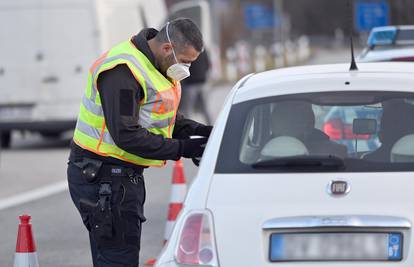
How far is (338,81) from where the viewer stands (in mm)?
5395

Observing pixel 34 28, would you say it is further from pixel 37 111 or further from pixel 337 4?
pixel 337 4

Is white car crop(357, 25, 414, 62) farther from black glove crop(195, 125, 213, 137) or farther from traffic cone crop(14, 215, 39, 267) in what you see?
traffic cone crop(14, 215, 39, 267)

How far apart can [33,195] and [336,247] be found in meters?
8.94

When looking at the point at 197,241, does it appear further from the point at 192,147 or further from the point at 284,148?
the point at 192,147

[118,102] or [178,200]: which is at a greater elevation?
[118,102]

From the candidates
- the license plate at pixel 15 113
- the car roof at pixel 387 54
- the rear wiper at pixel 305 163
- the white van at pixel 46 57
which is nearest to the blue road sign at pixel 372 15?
the white van at pixel 46 57

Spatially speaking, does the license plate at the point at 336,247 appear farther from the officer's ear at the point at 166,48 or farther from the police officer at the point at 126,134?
the officer's ear at the point at 166,48

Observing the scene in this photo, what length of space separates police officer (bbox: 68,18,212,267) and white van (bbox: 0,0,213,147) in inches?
481

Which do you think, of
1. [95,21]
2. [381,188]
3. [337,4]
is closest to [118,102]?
[381,188]

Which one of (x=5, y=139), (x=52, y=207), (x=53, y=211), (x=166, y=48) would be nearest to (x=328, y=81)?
(x=166, y=48)

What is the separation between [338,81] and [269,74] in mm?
516

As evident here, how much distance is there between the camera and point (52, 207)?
12.3m

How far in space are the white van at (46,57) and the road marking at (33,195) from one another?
3982 mm

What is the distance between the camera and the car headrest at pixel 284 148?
516 cm
